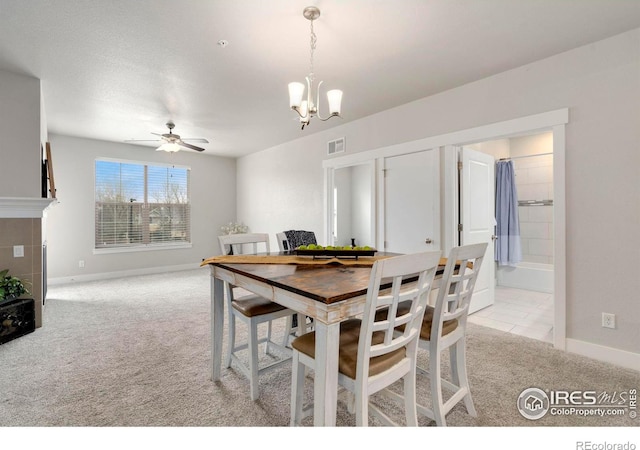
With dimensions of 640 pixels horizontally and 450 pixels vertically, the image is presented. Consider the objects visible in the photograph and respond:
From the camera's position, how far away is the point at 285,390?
78.8 inches

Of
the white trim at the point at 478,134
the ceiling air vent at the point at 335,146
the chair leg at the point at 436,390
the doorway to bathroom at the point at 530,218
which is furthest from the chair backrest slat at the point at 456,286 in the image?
the ceiling air vent at the point at 335,146

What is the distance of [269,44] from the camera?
2.49 metres

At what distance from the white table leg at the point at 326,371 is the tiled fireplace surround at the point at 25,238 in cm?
348

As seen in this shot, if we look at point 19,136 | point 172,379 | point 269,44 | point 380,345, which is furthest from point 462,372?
point 19,136

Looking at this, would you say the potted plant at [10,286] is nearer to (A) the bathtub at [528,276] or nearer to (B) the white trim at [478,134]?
(B) the white trim at [478,134]

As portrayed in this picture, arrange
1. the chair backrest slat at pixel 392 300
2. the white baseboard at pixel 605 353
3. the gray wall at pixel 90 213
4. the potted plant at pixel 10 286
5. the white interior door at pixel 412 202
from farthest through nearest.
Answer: the gray wall at pixel 90 213
the white interior door at pixel 412 202
the potted plant at pixel 10 286
the white baseboard at pixel 605 353
the chair backrest slat at pixel 392 300

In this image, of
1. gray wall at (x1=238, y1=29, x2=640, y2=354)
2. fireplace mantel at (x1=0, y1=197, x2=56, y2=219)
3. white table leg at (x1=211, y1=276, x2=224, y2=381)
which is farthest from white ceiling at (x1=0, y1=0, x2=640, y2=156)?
white table leg at (x1=211, y1=276, x2=224, y2=381)

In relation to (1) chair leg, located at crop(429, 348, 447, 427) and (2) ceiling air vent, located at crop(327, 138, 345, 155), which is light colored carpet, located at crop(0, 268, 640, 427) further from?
(2) ceiling air vent, located at crop(327, 138, 345, 155)

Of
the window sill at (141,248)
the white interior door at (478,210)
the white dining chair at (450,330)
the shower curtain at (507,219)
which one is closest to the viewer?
the white dining chair at (450,330)

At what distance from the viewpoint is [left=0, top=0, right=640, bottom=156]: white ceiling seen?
207 cm

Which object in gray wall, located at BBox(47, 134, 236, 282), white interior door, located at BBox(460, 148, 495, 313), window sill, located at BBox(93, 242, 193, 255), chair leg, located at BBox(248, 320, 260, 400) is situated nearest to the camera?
chair leg, located at BBox(248, 320, 260, 400)

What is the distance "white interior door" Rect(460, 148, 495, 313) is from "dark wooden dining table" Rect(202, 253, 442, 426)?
202cm

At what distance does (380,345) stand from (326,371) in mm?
256

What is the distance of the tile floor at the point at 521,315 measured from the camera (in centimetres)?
312
